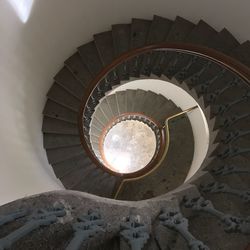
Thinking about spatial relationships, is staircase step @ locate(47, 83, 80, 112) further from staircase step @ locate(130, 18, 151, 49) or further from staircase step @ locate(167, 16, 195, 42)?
staircase step @ locate(167, 16, 195, 42)

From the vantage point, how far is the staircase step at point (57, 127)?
23.3 ft

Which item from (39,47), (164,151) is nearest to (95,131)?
(164,151)

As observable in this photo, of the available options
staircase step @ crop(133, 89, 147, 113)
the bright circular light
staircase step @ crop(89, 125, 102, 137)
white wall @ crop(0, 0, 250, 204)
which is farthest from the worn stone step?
white wall @ crop(0, 0, 250, 204)

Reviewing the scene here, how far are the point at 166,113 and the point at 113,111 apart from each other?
164 cm

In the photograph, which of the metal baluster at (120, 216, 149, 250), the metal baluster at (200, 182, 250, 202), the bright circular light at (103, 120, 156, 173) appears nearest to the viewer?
the metal baluster at (120, 216, 149, 250)

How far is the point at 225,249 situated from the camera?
2703mm

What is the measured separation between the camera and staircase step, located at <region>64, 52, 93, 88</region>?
7.32 metres

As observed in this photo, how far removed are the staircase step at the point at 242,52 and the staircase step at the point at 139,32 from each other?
2.01m

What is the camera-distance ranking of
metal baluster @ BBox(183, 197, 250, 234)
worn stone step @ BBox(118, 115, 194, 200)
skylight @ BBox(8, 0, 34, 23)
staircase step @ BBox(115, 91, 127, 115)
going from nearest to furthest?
metal baluster @ BBox(183, 197, 250, 234) < skylight @ BBox(8, 0, 34, 23) < worn stone step @ BBox(118, 115, 194, 200) < staircase step @ BBox(115, 91, 127, 115)

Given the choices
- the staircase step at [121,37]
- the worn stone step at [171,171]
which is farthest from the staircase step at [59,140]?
the staircase step at [121,37]

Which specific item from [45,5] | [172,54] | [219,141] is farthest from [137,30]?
[219,141]

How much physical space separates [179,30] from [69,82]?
272 cm

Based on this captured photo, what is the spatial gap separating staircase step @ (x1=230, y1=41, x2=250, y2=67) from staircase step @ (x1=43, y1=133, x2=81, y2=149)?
3.73m

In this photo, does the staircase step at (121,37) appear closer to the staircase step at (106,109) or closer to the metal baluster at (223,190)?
the staircase step at (106,109)
